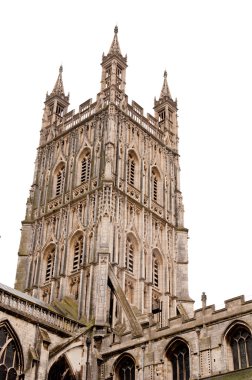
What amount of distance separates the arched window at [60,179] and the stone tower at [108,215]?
0.33 feet

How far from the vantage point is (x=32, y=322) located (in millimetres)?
31391

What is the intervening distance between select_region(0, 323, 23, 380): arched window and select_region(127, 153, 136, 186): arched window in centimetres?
1717

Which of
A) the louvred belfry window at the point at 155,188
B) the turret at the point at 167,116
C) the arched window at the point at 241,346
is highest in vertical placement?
the turret at the point at 167,116

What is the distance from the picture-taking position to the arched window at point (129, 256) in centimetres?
4062

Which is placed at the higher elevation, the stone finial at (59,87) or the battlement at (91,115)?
the stone finial at (59,87)

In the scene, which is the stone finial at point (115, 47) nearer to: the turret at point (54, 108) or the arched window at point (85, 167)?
the turret at point (54, 108)

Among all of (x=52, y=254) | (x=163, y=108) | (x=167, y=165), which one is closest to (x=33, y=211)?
(x=52, y=254)

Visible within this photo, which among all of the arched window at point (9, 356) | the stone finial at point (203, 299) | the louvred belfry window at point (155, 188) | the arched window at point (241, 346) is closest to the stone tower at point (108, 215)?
the louvred belfry window at point (155, 188)

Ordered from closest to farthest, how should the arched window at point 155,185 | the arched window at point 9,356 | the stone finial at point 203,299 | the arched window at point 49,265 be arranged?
the arched window at point 9,356
the stone finial at point 203,299
the arched window at point 49,265
the arched window at point 155,185

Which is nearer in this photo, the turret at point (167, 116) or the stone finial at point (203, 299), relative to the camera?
the stone finial at point (203, 299)

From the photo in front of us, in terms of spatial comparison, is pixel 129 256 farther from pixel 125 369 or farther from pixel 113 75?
pixel 113 75

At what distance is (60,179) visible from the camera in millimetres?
46719

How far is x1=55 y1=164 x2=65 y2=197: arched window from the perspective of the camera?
4591cm

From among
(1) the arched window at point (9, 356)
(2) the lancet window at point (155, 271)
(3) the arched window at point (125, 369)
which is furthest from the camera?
(2) the lancet window at point (155, 271)
